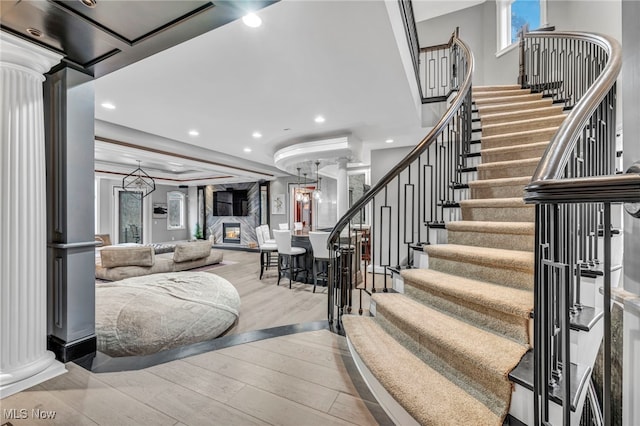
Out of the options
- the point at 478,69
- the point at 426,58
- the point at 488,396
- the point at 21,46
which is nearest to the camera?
the point at 488,396

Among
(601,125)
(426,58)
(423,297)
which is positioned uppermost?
(426,58)

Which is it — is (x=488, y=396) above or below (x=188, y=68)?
below

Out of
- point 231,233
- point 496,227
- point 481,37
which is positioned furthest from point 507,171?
point 231,233

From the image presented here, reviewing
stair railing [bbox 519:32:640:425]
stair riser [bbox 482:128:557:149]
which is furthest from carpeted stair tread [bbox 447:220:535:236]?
stair riser [bbox 482:128:557:149]

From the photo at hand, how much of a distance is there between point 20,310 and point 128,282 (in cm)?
178

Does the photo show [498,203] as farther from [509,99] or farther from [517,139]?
[509,99]

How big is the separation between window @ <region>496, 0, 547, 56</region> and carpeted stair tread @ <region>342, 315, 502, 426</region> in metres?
6.17

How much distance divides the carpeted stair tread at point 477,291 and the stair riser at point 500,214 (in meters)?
0.72

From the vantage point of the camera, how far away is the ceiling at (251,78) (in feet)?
5.46

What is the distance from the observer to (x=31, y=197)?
176 centimetres

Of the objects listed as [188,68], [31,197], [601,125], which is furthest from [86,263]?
[601,125]

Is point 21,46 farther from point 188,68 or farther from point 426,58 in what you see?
point 426,58

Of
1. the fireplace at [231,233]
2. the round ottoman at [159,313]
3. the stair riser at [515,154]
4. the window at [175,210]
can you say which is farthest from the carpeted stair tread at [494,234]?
the window at [175,210]

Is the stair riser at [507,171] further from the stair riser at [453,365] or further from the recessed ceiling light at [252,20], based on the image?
the recessed ceiling light at [252,20]
